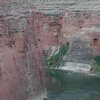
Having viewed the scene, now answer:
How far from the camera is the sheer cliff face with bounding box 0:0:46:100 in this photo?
890 inches

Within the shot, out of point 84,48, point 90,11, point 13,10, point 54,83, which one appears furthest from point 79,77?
point 13,10

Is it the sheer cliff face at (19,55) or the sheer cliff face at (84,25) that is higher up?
the sheer cliff face at (19,55)

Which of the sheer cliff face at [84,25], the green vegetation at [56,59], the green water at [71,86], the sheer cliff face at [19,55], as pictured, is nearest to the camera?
the sheer cliff face at [19,55]

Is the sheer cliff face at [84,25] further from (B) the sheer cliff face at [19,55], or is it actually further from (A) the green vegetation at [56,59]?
(B) the sheer cliff face at [19,55]

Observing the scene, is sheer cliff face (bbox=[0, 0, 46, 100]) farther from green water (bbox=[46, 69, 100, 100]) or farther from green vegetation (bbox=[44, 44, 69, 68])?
green vegetation (bbox=[44, 44, 69, 68])

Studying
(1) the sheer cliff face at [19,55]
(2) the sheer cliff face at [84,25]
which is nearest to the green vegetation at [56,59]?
(2) the sheer cliff face at [84,25]

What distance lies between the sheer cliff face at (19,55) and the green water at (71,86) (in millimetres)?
3961

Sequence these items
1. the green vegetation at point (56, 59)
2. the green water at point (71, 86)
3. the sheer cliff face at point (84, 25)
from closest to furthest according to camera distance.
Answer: the green water at point (71, 86) < the green vegetation at point (56, 59) < the sheer cliff face at point (84, 25)

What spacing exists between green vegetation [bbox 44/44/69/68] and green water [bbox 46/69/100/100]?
5.79 feet

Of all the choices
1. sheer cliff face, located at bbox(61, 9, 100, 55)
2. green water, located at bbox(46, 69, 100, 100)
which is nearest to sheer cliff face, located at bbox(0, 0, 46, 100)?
green water, located at bbox(46, 69, 100, 100)

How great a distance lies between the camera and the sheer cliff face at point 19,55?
2261 centimetres

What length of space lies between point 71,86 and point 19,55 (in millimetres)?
11159

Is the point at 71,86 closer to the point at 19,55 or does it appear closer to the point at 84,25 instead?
the point at 19,55

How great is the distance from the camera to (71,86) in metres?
34.6
